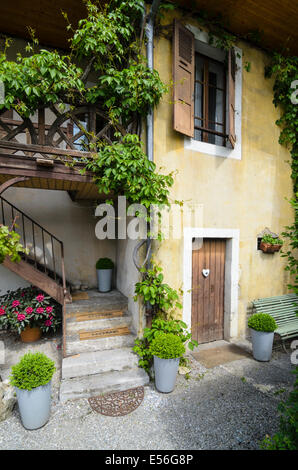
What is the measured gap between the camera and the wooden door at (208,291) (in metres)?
4.98

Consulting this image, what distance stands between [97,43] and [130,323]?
15.6 ft

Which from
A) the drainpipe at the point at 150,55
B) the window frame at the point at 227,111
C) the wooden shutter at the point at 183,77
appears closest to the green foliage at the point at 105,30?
the drainpipe at the point at 150,55

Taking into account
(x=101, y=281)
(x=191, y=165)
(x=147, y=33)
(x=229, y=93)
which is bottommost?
(x=101, y=281)

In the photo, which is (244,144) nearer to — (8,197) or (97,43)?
(97,43)

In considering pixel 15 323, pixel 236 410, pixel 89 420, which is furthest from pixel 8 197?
pixel 236 410

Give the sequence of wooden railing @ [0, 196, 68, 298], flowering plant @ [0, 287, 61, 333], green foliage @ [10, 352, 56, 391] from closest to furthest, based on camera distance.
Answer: green foliage @ [10, 352, 56, 391] → flowering plant @ [0, 287, 61, 333] → wooden railing @ [0, 196, 68, 298]

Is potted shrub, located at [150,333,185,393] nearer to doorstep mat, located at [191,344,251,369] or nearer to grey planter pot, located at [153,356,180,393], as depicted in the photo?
grey planter pot, located at [153,356,180,393]

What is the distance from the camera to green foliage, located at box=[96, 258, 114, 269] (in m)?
6.07

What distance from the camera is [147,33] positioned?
13.5ft

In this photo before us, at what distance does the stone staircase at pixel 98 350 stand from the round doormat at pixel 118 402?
0.25 feet

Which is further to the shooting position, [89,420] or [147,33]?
[147,33]

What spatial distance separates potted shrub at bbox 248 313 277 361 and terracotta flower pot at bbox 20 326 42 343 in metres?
4.23

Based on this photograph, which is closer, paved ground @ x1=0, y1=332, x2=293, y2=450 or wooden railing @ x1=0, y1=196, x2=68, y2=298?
paved ground @ x1=0, y1=332, x2=293, y2=450

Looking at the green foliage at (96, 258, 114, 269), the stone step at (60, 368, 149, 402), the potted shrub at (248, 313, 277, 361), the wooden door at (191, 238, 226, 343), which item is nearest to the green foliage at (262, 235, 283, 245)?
the wooden door at (191, 238, 226, 343)
